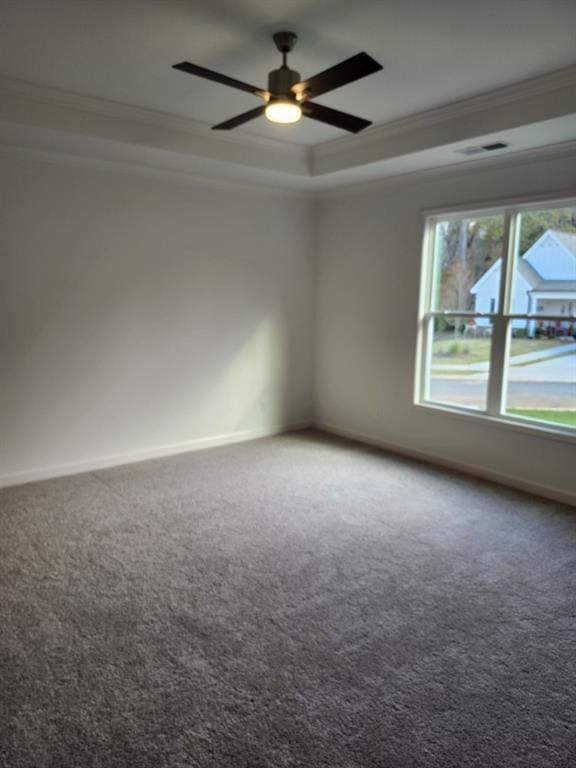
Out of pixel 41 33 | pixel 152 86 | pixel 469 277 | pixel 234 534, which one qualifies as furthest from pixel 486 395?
→ pixel 41 33

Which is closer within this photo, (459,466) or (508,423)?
(508,423)

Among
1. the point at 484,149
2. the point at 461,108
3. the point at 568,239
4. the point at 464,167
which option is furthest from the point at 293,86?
the point at 568,239

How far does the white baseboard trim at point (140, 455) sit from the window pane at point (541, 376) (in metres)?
2.40

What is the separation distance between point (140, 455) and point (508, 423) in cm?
308

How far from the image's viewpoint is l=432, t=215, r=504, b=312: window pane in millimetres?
4371

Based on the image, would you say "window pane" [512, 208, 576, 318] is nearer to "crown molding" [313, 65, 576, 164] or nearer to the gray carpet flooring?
"crown molding" [313, 65, 576, 164]

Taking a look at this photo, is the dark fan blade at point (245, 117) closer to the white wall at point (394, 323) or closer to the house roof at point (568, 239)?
the white wall at point (394, 323)

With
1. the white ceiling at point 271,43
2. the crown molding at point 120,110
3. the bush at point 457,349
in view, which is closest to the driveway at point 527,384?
the bush at point 457,349

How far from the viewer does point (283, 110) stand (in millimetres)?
2885

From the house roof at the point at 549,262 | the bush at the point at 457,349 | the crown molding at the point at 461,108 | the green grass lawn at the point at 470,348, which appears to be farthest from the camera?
the bush at the point at 457,349

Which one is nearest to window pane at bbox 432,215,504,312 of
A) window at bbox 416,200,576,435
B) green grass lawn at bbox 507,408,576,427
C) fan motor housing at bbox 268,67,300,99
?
window at bbox 416,200,576,435

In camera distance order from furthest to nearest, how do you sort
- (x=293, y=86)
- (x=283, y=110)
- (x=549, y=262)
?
1. (x=549, y=262)
2. (x=283, y=110)
3. (x=293, y=86)

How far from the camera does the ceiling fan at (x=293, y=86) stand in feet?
8.20

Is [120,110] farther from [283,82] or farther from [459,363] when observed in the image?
[459,363]
